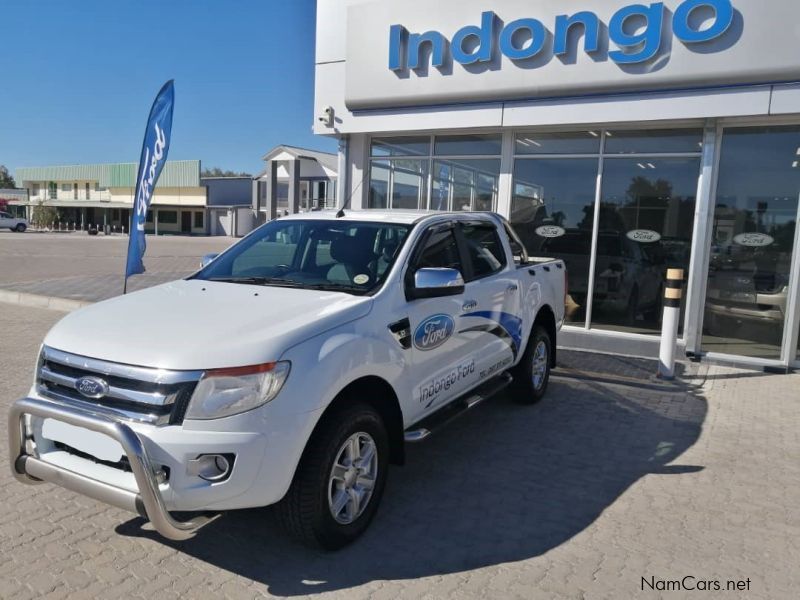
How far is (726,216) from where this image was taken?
27.2 feet

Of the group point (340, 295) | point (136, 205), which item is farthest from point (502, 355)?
point (136, 205)

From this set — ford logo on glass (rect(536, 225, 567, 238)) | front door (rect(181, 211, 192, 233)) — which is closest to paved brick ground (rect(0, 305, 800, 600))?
ford logo on glass (rect(536, 225, 567, 238))

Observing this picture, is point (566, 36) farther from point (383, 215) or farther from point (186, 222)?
point (186, 222)

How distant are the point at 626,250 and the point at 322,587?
23.5 feet

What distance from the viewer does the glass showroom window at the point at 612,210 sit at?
8.59 metres

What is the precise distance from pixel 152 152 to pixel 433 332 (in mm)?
6426

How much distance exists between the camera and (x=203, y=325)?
10.8 feet

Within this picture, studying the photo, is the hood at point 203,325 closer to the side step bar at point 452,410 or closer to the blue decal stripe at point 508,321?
the side step bar at point 452,410

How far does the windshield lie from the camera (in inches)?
163

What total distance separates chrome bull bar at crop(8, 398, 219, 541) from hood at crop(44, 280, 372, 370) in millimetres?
309

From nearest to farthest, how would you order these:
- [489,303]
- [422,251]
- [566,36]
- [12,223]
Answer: [422,251]
[489,303]
[566,36]
[12,223]

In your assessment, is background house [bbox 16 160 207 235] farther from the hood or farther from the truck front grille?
the truck front grille

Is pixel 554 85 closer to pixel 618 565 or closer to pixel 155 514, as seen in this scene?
pixel 618 565

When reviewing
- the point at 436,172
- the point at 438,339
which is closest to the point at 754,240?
the point at 436,172
